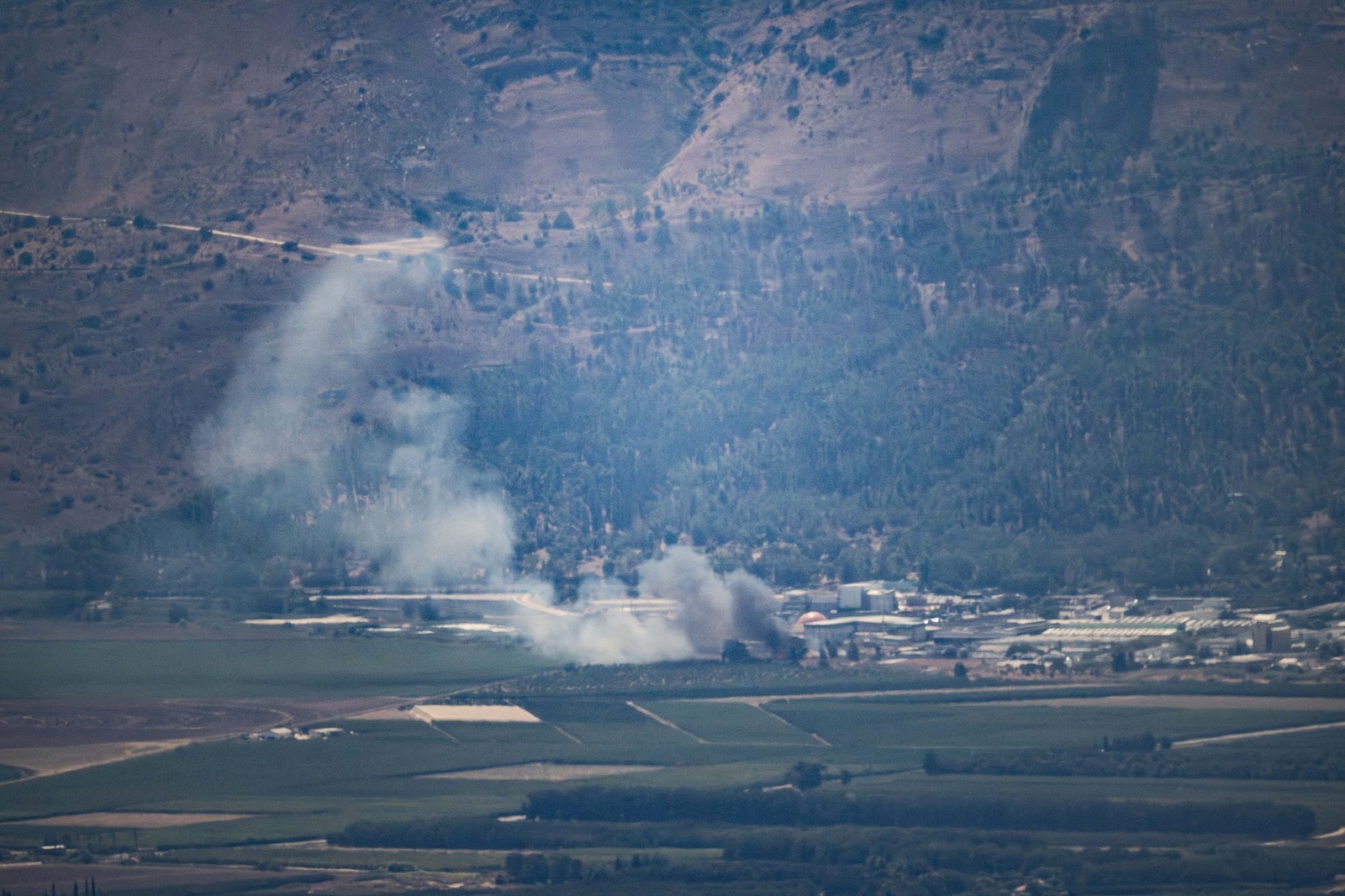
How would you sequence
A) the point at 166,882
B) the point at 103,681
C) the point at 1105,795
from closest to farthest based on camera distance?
the point at 166,882 → the point at 1105,795 → the point at 103,681

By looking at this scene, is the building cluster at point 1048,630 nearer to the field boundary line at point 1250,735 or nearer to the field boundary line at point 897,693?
the field boundary line at point 897,693

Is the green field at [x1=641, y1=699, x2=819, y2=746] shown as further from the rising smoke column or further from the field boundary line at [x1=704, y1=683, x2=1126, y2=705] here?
the rising smoke column

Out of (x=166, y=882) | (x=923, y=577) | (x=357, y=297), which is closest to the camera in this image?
(x=166, y=882)

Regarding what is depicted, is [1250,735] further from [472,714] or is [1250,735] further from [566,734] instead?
[472,714]

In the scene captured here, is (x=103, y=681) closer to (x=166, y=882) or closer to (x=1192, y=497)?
(x=166, y=882)

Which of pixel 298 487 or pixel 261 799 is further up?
pixel 298 487

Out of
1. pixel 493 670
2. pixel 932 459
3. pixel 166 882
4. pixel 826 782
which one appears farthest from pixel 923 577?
pixel 166 882

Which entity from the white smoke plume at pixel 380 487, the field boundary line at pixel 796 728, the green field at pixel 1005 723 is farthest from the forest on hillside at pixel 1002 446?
the field boundary line at pixel 796 728
